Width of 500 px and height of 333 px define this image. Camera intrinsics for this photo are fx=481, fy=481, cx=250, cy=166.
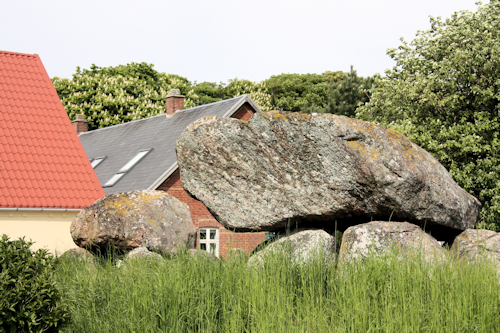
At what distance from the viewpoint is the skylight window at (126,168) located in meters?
22.1

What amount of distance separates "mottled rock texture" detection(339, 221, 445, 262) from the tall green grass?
34.7 inches

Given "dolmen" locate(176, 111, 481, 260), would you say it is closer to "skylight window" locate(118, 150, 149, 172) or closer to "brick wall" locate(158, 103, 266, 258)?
"brick wall" locate(158, 103, 266, 258)

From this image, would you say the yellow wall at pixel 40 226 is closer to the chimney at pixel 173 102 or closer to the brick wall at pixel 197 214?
the brick wall at pixel 197 214

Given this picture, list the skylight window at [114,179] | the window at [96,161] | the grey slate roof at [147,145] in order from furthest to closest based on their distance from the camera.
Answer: the window at [96,161], the skylight window at [114,179], the grey slate roof at [147,145]

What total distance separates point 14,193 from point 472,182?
1214cm

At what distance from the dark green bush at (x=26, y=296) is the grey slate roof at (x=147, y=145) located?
14.7 metres

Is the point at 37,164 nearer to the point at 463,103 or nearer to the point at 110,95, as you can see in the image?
the point at 463,103

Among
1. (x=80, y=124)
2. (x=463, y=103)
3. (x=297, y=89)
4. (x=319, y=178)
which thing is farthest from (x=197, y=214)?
(x=297, y=89)

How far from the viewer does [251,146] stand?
772cm

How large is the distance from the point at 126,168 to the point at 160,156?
2.09 metres

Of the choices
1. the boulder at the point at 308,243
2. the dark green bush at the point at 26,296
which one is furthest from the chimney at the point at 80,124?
the dark green bush at the point at 26,296

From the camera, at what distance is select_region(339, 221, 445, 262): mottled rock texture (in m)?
6.92

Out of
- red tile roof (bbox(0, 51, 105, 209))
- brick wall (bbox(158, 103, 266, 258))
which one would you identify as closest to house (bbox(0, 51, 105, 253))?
red tile roof (bbox(0, 51, 105, 209))

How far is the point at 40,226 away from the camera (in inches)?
493
